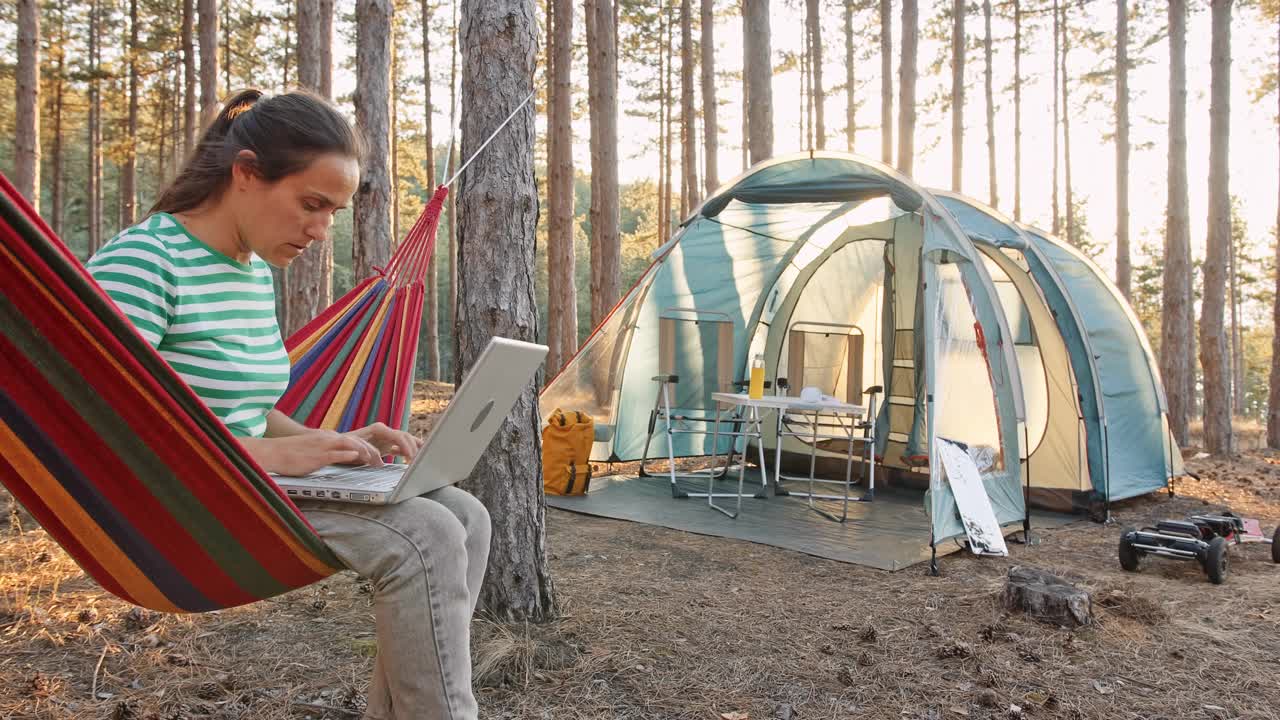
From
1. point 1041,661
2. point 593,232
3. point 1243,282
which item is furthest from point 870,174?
point 1243,282

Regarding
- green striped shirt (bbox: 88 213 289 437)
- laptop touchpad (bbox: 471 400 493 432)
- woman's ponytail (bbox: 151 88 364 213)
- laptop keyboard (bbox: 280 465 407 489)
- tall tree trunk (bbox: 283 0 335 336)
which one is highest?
tall tree trunk (bbox: 283 0 335 336)

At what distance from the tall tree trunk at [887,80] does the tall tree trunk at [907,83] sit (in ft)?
5.65

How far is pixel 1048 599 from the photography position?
2.66 m

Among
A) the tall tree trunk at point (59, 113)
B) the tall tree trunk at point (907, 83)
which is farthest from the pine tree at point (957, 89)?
the tall tree trunk at point (59, 113)

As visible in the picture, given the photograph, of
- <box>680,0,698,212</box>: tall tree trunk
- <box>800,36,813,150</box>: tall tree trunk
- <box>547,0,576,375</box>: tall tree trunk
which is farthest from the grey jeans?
<box>800,36,813,150</box>: tall tree trunk

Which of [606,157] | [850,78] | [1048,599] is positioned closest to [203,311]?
[1048,599]

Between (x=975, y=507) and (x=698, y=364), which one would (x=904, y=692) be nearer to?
(x=975, y=507)

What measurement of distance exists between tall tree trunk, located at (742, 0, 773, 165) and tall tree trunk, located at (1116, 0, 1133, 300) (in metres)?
4.75

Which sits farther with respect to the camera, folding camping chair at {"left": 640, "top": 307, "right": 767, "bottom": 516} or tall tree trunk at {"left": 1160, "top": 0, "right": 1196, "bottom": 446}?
tall tree trunk at {"left": 1160, "top": 0, "right": 1196, "bottom": 446}

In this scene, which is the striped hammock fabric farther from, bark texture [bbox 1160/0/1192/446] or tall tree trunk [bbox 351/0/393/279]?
bark texture [bbox 1160/0/1192/446]

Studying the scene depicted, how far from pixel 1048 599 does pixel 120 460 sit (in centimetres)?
254

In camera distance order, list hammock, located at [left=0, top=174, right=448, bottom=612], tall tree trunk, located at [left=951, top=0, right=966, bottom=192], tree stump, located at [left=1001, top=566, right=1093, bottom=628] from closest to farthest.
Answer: hammock, located at [left=0, top=174, right=448, bottom=612]
tree stump, located at [left=1001, top=566, right=1093, bottom=628]
tall tree trunk, located at [left=951, top=0, right=966, bottom=192]

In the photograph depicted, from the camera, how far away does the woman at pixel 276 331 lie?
1.16 m

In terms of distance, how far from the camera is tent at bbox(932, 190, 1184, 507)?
15.2 feet
